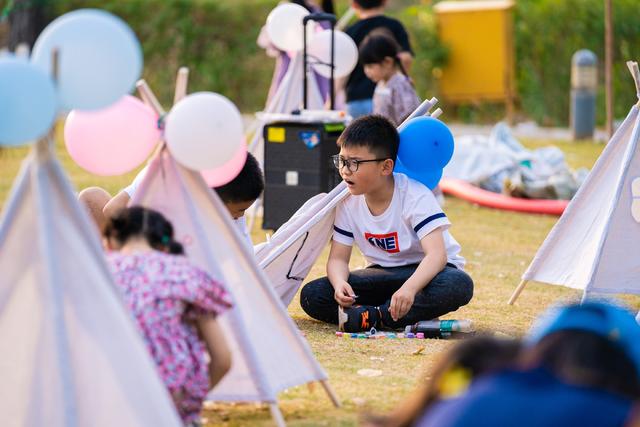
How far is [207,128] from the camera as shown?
11.2 ft

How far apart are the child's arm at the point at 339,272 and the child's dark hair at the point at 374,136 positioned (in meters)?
0.48

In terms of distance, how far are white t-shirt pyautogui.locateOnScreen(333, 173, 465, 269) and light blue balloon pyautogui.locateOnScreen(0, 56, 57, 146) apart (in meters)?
2.42

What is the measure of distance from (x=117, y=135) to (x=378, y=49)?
4.65m

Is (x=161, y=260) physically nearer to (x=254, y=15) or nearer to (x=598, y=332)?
(x=598, y=332)

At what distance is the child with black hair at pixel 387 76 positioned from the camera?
8.02 meters

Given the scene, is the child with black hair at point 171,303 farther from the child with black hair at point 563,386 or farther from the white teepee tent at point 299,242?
the white teepee tent at point 299,242

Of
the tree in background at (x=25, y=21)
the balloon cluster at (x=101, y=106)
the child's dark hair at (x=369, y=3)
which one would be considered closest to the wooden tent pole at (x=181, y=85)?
the balloon cluster at (x=101, y=106)

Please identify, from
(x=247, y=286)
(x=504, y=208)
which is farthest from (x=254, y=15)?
(x=247, y=286)

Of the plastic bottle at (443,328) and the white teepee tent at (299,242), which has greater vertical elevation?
the white teepee tent at (299,242)

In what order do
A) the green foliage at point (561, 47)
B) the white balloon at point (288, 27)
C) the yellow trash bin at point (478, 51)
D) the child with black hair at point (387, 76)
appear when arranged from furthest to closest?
the yellow trash bin at point (478, 51), the green foliage at point (561, 47), the white balloon at point (288, 27), the child with black hair at point (387, 76)

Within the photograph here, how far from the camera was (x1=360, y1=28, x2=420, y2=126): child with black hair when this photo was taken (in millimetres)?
8016

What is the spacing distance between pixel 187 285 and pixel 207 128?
475 mm

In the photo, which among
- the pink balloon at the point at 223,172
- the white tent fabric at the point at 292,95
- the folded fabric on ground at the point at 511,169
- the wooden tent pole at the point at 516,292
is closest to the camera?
the pink balloon at the point at 223,172

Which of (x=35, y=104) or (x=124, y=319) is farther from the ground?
(x=35, y=104)
